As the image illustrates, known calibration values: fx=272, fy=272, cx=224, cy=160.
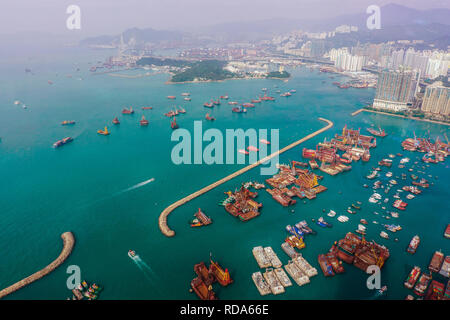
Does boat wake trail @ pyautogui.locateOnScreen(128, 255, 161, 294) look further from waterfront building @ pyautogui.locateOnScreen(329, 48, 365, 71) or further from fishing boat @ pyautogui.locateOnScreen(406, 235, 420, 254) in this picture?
waterfront building @ pyautogui.locateOnScreen(329, 48, 365, 71)

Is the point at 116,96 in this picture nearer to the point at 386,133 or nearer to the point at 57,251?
the point at 57,251

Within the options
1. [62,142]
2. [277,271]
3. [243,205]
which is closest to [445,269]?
[277,271]

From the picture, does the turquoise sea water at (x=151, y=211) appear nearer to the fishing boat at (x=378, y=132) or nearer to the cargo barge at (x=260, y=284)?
the cargo barge at (x=260, y=284)

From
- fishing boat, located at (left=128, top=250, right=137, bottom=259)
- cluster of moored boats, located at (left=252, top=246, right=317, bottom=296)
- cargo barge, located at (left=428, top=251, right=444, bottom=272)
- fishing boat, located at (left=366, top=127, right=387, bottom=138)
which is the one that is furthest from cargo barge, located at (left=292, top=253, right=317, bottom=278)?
fishing boat, located at (left=366, top=127, right=387, bottom=138)

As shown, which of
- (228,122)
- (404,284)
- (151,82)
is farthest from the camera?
(151,82)

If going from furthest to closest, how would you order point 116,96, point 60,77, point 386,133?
1. point 60,77
2. point 116,96
3. point 386,133

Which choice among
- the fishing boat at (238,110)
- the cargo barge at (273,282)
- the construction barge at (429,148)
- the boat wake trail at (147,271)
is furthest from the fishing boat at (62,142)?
the construction barge at (429,148)
